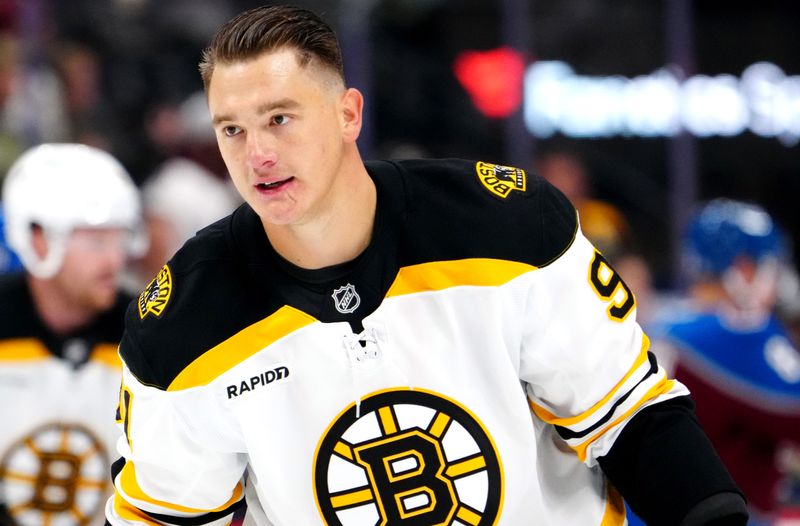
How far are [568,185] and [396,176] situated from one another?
438 cm

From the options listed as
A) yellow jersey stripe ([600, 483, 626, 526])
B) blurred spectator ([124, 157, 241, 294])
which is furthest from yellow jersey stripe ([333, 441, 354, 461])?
blurred spectator ([124, 157, 241, 294])

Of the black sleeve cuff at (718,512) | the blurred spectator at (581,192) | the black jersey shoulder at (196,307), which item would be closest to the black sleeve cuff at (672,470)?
the black sleeve cuff at (718,512)

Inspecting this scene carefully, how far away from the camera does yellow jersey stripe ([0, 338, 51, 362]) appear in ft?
8.96

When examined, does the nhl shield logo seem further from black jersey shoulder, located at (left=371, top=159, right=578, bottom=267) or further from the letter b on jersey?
the letter b on jersey

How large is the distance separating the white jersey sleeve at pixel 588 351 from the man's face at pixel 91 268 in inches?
47.3

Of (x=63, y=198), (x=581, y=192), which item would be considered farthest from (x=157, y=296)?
(x=581, y=192)

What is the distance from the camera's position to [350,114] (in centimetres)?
188

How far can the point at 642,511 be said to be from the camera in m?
1.86

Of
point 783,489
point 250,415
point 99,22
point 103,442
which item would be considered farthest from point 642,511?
point 99,22

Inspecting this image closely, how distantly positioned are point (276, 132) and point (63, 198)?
1246 mm

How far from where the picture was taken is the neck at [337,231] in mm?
1832

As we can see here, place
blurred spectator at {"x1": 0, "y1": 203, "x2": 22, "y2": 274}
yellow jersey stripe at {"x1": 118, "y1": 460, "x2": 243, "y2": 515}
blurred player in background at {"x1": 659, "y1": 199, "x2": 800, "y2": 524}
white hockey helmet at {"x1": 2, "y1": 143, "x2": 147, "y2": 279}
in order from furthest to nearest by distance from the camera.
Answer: blurred spectator at {"x1": 0, "y1": 203, "x2": 22, "y2": 274}
blurred player in background at {"x1": 659, "y1": 199, "x2": 800, "y2": 524}
white hockey helmet at {"x1": 2, "y1": 143, "x2": 147, "y2": 279}
yellow jersey stripe at {"x1": 118, "y1": 460, "x2": 243, "y2": 515}

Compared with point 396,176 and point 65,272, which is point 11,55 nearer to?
point 65,272

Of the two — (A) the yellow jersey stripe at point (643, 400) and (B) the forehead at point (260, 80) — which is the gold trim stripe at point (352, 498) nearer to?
(A) the yellow jersey stripe at point (643, 400)
